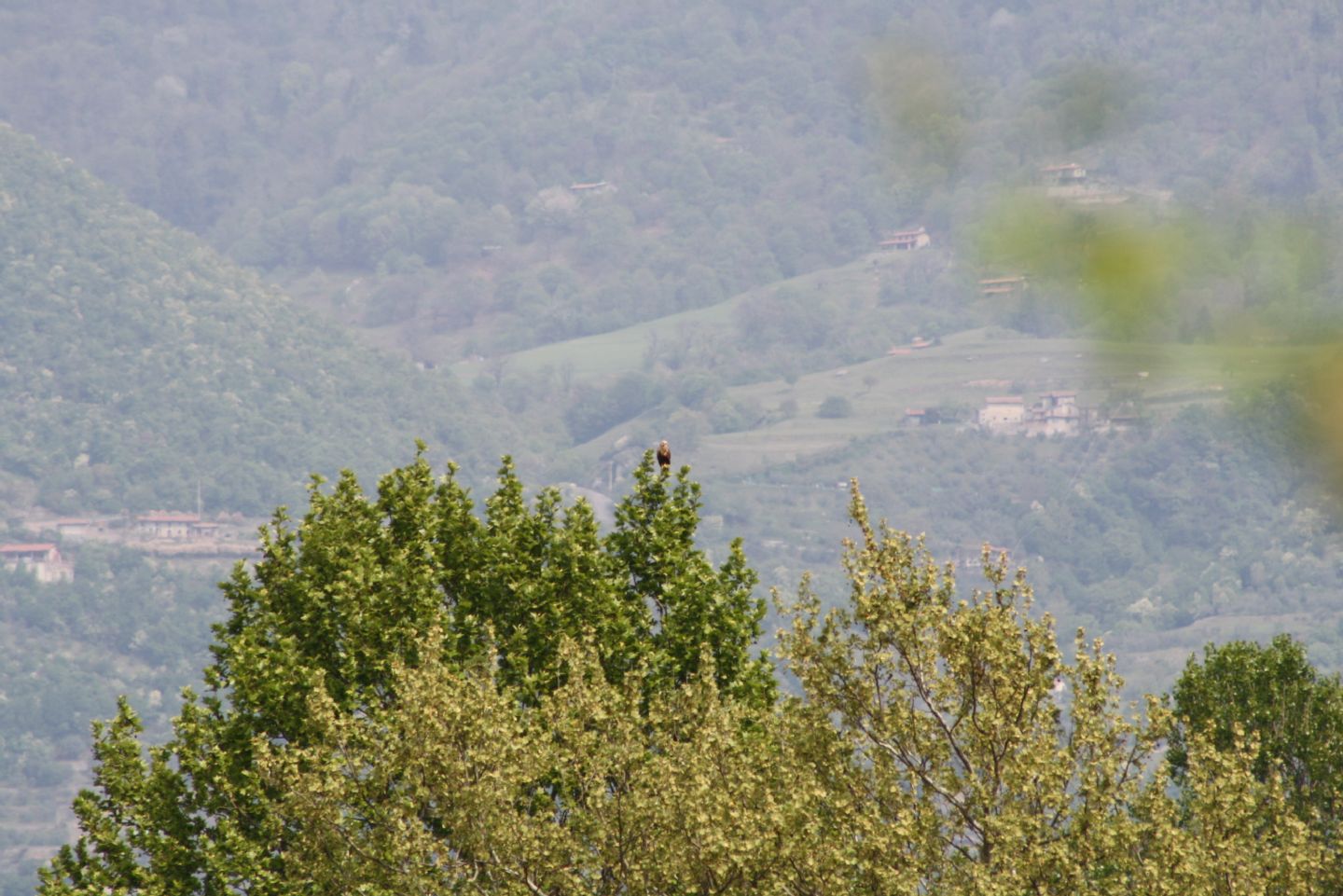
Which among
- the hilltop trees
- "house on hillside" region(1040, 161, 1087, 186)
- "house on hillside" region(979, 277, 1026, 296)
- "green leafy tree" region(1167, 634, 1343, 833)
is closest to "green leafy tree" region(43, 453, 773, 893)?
the hilltop trees

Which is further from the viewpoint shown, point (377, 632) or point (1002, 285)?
point (377, 632)

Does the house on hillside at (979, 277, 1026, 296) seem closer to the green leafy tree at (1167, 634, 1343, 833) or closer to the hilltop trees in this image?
the hilltop trees

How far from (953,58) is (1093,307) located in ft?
7.12

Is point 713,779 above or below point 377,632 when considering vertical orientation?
below

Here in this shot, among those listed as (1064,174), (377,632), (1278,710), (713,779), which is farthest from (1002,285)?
(1278,710)

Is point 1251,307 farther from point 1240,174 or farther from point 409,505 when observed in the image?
point 409,505

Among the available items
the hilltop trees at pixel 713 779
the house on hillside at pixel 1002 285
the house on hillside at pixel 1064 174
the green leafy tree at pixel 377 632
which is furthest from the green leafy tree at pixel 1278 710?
the house on hillside at pixel 1064 174

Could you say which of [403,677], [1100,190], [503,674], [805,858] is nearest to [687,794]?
[805,858]

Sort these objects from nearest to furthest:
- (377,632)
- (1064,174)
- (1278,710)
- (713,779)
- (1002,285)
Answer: (1064,174) → (1002,285) → (713,779) → (377,632) → (1278,710)

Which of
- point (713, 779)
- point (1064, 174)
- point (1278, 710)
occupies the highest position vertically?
point (1278, 710)

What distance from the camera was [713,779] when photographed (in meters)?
26.5

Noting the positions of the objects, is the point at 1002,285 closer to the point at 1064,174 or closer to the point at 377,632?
the point at 1064,174

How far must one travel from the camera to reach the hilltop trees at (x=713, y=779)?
24891mm

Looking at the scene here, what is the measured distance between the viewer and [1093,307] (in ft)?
33.0
